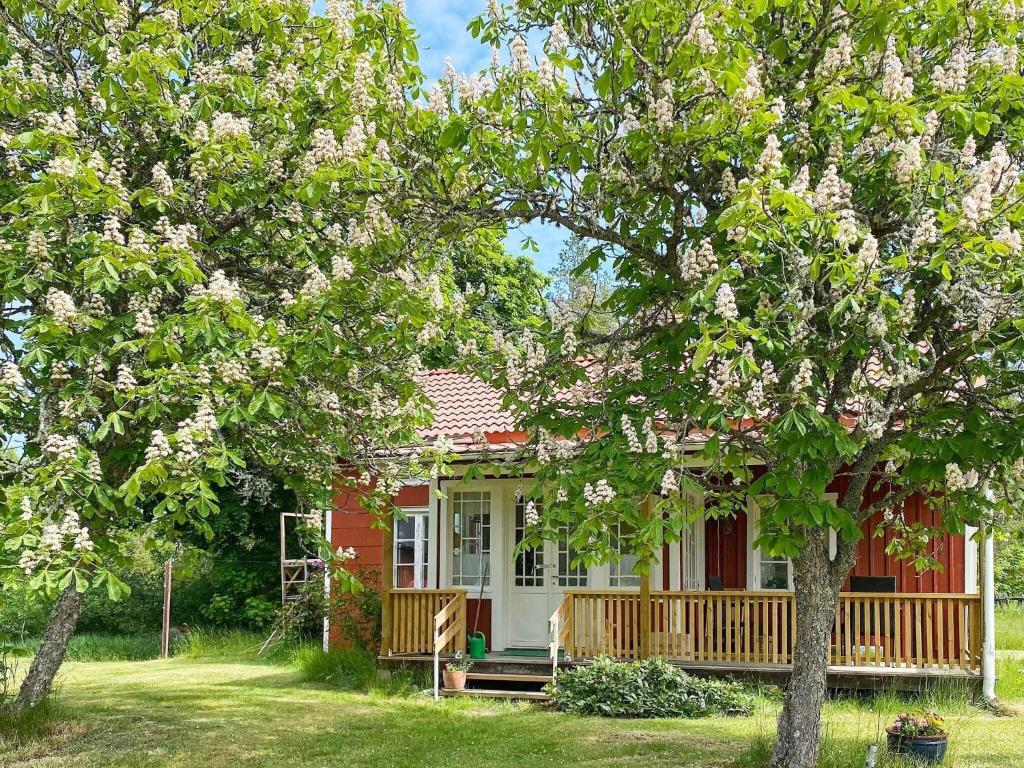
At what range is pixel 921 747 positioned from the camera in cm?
739

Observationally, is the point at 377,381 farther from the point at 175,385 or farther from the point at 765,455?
the point at 765,455

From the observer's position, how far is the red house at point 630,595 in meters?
11.1

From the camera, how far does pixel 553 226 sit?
7648 millimetres

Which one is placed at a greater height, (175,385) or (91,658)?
(175,385)

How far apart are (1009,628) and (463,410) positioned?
496 inches

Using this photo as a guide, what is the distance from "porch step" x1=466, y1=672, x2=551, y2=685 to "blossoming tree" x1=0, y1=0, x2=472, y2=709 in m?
4.04

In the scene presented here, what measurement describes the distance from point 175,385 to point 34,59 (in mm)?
3394

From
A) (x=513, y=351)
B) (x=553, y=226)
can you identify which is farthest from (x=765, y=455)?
(x=553, y=226)

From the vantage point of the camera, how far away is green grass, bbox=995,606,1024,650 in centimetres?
1709

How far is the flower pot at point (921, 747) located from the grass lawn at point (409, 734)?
25 cm

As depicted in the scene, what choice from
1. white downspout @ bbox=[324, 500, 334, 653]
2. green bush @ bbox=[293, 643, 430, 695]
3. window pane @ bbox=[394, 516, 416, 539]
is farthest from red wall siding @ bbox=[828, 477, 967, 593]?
white downspout @ bbox=[324, 500, 334, 653]

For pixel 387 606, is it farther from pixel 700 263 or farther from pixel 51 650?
pixel 700 263

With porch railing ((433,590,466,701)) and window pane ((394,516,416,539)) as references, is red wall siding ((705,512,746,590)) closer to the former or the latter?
porch railing ((433,590,466,701))

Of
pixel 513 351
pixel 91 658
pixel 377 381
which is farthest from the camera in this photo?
pixel 91 658
